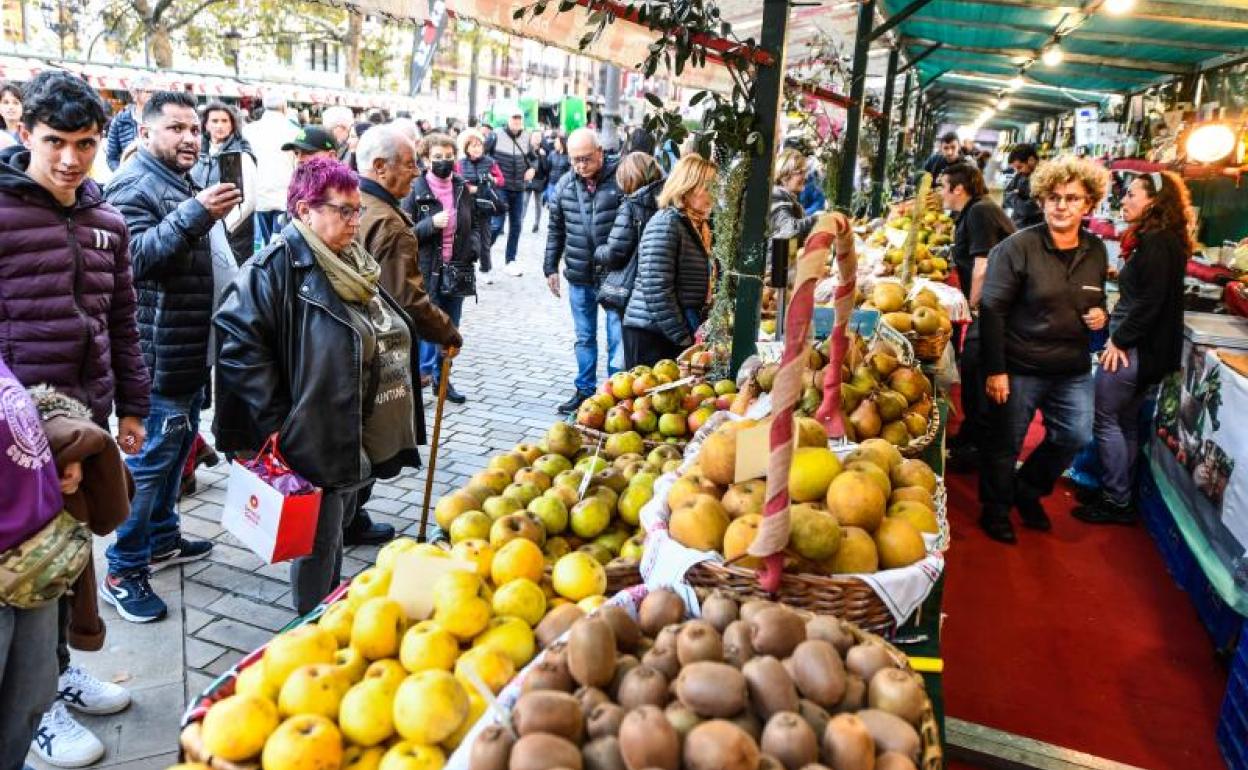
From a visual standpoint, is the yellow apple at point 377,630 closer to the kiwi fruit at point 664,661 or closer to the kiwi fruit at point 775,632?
the kiwi fruit at point 664,661

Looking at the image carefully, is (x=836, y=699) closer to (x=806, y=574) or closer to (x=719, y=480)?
(x=806, y=574)

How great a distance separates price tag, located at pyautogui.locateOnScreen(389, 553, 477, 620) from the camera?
6.40ft

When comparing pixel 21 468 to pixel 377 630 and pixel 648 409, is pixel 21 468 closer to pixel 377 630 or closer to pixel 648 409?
pixel 377 630

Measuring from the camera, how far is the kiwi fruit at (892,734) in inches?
59.3

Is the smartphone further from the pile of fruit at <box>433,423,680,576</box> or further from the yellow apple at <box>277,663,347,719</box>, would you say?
the yellow apple at <box>277,663,347,719</box>

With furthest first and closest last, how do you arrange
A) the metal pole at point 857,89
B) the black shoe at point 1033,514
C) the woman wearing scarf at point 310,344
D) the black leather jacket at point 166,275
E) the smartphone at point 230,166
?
the metal pole at point 857,89, the black shoe at point 1033,514, the smartphone at point 230,166, the black leather jacket at point 166,275, the woman wearing scarf at point 310,344

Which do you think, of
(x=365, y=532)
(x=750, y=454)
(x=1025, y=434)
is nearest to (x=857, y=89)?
(x=1025, y=434)

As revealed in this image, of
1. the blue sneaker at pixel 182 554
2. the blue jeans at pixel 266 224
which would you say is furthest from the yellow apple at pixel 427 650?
the blue jeans at pixel 266 224

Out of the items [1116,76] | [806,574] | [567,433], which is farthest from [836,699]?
[1116,76]

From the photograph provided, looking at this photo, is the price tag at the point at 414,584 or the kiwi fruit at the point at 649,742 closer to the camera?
the kiwi fruit at the point at 649,742

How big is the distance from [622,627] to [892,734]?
564mm

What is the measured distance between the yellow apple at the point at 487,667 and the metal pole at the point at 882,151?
940cm

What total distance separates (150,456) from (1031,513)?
15.7 feet

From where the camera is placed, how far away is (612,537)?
108 inches
